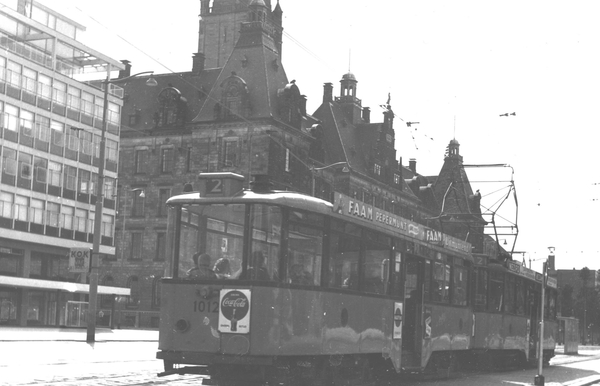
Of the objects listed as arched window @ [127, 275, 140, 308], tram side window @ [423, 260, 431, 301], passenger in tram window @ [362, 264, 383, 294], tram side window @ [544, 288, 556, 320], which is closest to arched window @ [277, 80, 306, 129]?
arched window @ [127, 275, 140, 308]

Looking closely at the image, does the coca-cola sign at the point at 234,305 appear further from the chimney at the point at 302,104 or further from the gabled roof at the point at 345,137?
the gabled roof at the point at 345,137

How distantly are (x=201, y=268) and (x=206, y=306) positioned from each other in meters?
0.56

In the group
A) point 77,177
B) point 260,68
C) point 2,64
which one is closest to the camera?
point 2,64

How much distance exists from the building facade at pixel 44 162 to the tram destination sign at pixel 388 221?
31851 mm

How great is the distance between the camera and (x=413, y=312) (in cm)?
1877

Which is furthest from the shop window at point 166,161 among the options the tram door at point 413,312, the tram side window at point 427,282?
the tram door at point 413,312

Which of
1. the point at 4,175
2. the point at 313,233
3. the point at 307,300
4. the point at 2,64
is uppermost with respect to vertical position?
the point at 2,64

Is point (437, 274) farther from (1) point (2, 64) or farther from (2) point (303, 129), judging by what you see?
(2) point (303, 129)

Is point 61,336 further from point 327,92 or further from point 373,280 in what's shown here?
point 327,92

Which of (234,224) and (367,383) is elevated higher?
(234,224)

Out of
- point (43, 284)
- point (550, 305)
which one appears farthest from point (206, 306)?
point (43, 284)

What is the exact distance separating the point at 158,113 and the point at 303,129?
39.5 feet

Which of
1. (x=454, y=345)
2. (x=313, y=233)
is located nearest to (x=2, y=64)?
(x=454, y=345)

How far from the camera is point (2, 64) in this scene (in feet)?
165
